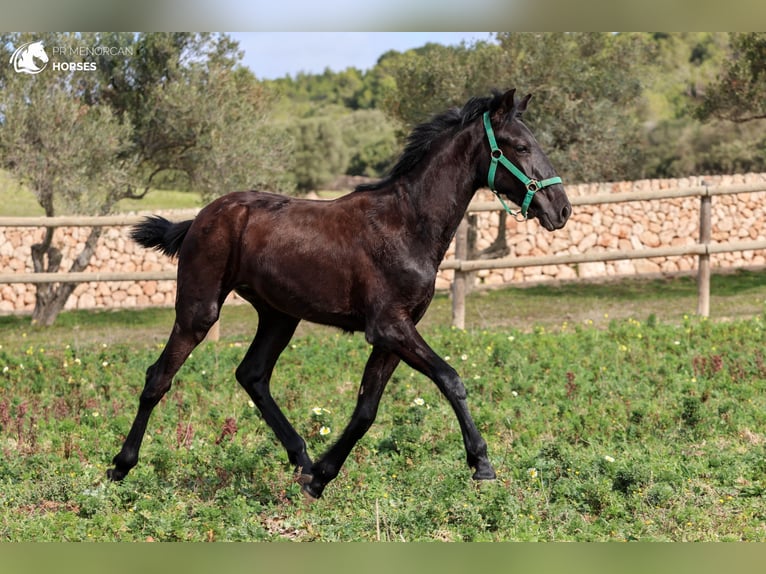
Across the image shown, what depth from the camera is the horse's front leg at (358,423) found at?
5.29 meters

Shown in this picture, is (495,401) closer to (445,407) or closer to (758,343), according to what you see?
(445,407)

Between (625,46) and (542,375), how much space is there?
43.5 ft

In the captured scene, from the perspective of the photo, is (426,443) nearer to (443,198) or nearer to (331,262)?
(331,262)

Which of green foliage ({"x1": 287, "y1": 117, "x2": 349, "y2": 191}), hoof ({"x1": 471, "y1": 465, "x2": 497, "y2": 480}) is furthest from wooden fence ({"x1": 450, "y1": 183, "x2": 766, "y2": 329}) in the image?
green foliage ({"x1": 287, "y1": 117, "x2": 349, "y2": 191})

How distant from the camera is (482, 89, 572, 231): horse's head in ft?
16.5

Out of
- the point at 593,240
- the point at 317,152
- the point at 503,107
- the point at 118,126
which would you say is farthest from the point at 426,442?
the point at 317,152

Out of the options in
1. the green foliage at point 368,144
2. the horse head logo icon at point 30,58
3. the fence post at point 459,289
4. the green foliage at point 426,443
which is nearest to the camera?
the green foliage at point 426,443

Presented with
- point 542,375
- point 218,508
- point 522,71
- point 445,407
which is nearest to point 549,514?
point 218,508

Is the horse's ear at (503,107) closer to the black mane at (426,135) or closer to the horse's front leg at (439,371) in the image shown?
the black mane at (426,135)

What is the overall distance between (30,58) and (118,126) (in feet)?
4.68

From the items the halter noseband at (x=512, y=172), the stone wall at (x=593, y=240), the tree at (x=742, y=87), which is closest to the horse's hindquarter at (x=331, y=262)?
the halter noseband at (x=512, y=172)

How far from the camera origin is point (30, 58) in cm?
1281

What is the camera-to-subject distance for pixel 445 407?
24.3ft

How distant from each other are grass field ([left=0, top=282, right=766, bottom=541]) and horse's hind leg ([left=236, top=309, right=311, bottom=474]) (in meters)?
0.22
